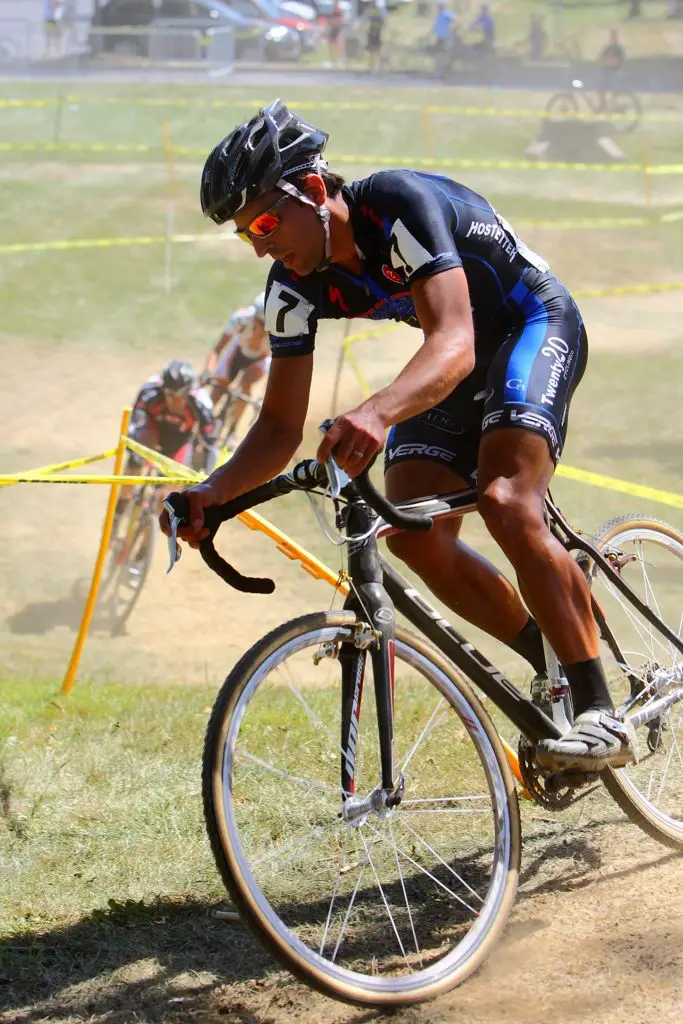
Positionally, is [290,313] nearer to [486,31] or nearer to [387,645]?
[387,645]

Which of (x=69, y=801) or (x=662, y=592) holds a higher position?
(x=662, y=592)

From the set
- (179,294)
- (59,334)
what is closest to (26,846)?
(59,334)

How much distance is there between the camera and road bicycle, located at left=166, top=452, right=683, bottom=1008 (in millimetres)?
2920

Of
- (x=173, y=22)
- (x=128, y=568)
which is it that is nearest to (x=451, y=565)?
(x=128, y=568)

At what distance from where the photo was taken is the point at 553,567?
3254mm

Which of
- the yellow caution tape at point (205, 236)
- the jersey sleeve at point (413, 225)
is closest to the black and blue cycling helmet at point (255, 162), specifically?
the jersey sleeve at point (413, 225)

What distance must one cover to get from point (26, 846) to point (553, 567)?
2059 mm

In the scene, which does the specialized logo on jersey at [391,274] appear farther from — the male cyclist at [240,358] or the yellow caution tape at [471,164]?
the yellow caution tape at [471,164]

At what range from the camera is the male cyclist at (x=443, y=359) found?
312 centimetres

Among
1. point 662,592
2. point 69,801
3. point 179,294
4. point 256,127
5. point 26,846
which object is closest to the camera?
Result: point 256,127

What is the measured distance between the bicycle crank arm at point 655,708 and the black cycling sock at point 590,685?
40 centimetres

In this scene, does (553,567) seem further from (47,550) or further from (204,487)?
(47,550)

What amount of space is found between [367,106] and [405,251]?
2460 centimetres

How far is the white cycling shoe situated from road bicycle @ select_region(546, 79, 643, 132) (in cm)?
2406
